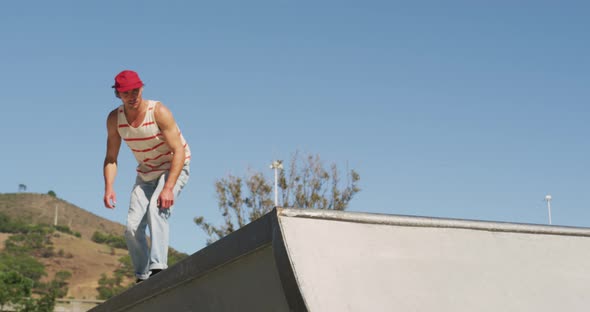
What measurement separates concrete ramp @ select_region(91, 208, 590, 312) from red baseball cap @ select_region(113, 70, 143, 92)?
70.5 inches

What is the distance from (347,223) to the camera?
2.86 m

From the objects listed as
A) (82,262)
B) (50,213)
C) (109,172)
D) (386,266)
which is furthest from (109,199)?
(50,213)

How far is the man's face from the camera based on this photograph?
4.99 meters

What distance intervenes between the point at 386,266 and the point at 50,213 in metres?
139

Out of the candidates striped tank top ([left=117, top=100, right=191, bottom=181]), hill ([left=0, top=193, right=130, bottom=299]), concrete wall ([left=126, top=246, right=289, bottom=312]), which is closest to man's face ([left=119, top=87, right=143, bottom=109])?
striped tank top ([left=117, top=100, right=191, bottom=181])

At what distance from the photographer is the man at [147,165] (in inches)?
199

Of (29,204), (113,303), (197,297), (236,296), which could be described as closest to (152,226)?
(113,303)

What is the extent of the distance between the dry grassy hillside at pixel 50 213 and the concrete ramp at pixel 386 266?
12713 centimetres

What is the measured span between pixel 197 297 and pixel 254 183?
19.1 meters

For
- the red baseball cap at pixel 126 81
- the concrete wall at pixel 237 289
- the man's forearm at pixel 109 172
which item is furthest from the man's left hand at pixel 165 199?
the concrete wall at pixel 237 289

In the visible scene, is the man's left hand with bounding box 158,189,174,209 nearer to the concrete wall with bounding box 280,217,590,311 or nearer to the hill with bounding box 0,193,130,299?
the concrete wall with bounding box 280,217,590,311

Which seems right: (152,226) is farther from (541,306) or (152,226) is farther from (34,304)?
(34,304)

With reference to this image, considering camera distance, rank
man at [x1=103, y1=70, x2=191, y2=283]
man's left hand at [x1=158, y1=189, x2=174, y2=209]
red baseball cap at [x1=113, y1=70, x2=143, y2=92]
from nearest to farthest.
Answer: red baseball cap at [x1=113, y1=70, x2=143, y2=92], man at [x1=103, y1=70, x2=191, y2=283], man's left hand at [x1=158, y1=189, x2=174, y2=209]

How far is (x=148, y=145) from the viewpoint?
529 cm
